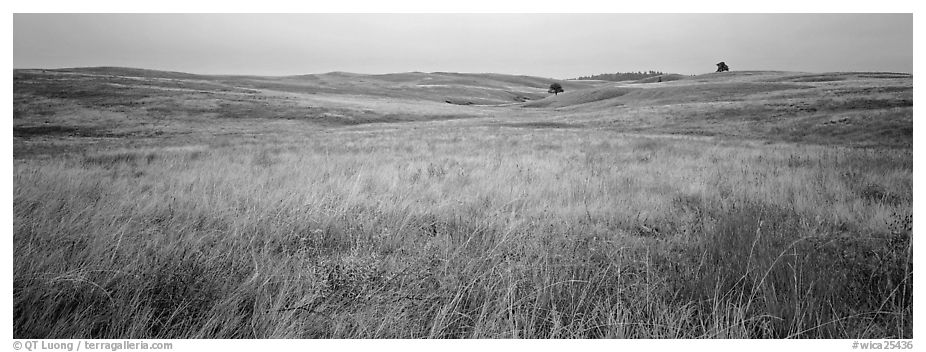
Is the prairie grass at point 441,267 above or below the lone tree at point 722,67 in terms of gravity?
below

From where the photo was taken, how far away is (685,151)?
12.0 metres

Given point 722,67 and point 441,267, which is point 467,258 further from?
point 722,67

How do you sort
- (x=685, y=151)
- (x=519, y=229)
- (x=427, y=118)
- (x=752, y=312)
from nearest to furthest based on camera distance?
1. (x=752, y=312)
2. (x=519, y=229)
3. (x=685, y=151)
4. (x=427, y=118)

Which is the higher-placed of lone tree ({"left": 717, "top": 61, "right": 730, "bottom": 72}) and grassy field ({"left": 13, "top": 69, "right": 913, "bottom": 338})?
lone tree ({"left": 717, "top": 61, "right": 730, "bottom": 72})

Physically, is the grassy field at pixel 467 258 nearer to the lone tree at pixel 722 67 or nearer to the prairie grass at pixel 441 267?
the prairie grass at pixel 441 267

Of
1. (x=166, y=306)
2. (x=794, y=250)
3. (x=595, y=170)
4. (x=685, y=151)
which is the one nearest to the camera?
(x=166, y=306)

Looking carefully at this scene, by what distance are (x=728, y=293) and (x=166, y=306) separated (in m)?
3.22

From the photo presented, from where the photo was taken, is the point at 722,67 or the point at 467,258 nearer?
the point at 467,258

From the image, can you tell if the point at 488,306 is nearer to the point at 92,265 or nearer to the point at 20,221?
the point at 92,265

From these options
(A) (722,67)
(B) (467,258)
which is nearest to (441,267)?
(B) (467,258)

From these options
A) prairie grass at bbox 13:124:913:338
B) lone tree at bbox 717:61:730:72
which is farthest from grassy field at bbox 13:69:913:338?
lone tree at bbox 717:61:730:72

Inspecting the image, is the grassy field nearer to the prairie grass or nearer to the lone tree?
the prairie grass

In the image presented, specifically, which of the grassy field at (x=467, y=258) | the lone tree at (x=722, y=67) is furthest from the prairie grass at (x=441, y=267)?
the lone tree at (x=722, y=67)
